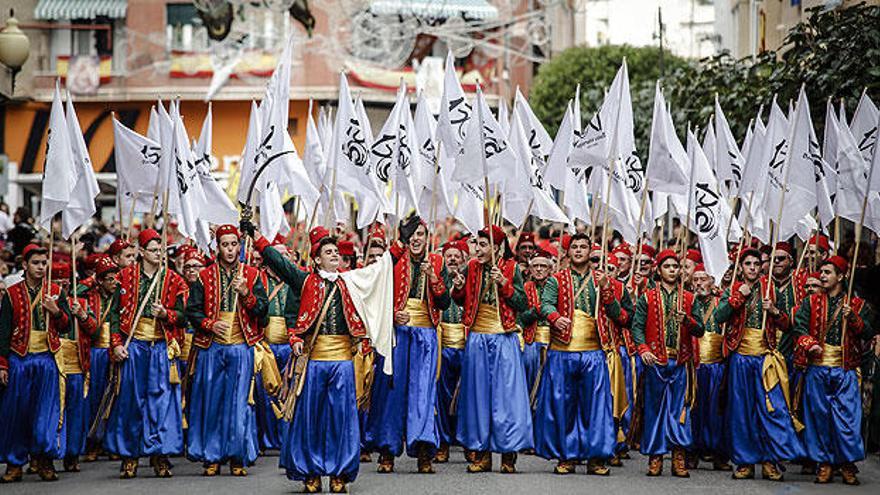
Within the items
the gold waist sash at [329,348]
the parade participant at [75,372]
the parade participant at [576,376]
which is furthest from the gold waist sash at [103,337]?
the parade participant at [576,376]

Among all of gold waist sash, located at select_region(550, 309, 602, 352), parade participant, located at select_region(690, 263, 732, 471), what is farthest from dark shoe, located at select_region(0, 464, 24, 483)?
parade participant, located at select_region(690, 263, 732, 471)

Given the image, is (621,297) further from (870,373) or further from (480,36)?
(480,36)

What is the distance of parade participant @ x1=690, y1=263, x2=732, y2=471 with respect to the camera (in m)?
15.0

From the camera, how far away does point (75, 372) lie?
14812 mm

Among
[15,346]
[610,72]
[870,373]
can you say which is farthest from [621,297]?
[610,72]

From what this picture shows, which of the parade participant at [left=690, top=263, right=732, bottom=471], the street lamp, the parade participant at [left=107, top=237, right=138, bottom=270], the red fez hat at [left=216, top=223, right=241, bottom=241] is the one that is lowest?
the parade participant at [left=690, top=263, right=732, bottom=471]

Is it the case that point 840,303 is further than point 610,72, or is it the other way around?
point 610,72

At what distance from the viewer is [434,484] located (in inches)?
526

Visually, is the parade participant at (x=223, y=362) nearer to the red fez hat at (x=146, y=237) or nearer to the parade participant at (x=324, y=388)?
the red fez hat at (x=146, y=237)

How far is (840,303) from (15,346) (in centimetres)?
676

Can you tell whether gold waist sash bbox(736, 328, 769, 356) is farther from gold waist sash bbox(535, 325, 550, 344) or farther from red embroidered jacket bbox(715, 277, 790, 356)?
gold waist sash bbox(535, 325, 550, 344)

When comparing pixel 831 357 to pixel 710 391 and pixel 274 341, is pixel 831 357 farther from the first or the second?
pixel 274 341

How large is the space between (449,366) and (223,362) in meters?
2.28

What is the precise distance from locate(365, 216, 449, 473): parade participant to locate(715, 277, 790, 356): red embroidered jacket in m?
2.36
